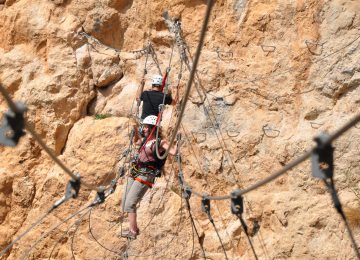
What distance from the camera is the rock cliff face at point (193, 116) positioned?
6.36 meters

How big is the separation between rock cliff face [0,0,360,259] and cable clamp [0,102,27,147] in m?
3.20

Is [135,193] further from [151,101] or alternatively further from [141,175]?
[151,101]

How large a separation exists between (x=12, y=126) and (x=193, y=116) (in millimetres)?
3511

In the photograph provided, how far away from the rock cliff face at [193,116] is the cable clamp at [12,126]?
3202 mm

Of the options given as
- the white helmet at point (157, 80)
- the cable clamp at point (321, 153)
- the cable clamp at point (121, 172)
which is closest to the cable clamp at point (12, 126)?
the cable clamp at point (321, 153)

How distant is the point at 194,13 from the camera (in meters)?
7.22

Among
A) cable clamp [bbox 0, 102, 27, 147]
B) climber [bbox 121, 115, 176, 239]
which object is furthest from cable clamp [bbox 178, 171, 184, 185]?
cable clamp [bbox 0, 102, 27, 147]

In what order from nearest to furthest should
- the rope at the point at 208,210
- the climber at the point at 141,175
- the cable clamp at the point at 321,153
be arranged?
the cable clamp at the point at 321,153 → the rope at the point at 208,210 → the climber at the point at 141,175

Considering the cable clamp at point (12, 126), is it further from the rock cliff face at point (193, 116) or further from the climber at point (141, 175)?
the rock cliff face at point (193, 116)

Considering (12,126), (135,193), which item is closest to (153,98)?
(135,193)

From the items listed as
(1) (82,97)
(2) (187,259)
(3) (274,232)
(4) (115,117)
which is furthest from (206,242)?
(1) (82,97)

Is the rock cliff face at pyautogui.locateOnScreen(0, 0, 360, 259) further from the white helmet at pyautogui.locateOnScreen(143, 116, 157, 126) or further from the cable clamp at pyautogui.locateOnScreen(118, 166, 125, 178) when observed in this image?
the white helmet at pyautogui.locateOnScreen(143, 116, 157, 126)

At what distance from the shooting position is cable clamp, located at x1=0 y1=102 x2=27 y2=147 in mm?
3732

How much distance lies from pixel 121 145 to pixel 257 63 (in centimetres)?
219
